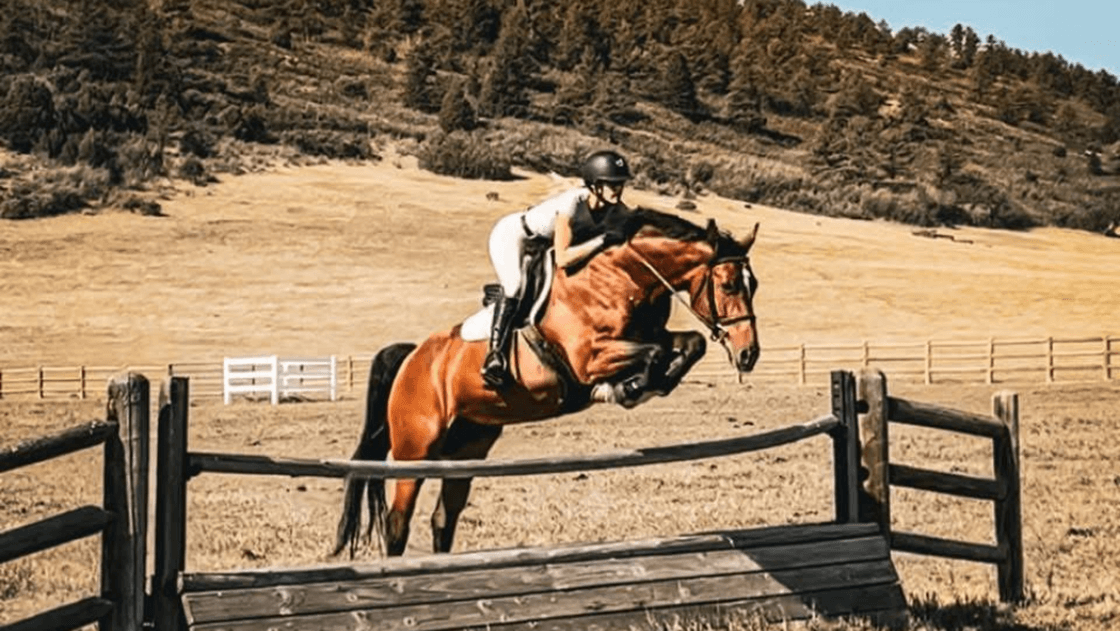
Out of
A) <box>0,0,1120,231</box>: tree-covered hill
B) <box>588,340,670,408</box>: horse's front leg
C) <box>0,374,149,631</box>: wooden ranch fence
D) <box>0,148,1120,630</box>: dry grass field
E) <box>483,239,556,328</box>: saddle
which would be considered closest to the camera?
<box>0,374,149,631</box>: wooden ranch fence

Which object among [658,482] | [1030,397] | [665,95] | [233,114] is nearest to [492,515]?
[658,482]

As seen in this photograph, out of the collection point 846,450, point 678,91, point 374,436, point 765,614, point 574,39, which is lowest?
point 765,614

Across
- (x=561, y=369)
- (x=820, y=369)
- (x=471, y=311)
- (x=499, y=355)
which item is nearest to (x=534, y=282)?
(x=499, y=355)

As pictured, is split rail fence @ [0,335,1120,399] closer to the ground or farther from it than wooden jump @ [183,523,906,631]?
closer to the ground

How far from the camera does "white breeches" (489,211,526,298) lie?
27.7 ft

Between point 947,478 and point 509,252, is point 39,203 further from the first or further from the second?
point 947,478

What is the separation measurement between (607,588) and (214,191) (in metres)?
54.6

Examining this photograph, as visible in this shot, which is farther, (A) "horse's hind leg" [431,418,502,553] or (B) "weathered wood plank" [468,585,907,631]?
(A) "horse's hind leg" [431,418,502,553]

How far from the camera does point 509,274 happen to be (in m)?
8.48

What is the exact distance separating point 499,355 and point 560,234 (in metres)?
0.73

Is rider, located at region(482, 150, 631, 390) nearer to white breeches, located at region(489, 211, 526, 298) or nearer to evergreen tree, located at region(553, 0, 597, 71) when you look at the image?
white breeches, located at region(489, 211, 526, 298)

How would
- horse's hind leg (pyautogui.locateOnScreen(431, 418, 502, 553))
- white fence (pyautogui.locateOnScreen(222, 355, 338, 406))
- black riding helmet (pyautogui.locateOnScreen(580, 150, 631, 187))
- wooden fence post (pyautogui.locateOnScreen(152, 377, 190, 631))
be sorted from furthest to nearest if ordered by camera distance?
white fence (pyautogui.locateOnScreen(222, 355, 338, 406))
horse's hind leg (pyautogui.locateOnScreen(431, 418, 502, 553))
black riding helmet (pyautogui.locateOnScreen(580, 150, 631, 187))
wooden fence post (pyautogui.locateOnScreen(152, 377, 190, 631))

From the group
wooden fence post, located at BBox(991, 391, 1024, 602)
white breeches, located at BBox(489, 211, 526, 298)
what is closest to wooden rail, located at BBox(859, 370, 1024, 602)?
wooden fence post, located at BBox(991, 391, 1024, 602)

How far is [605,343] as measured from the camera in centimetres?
777
